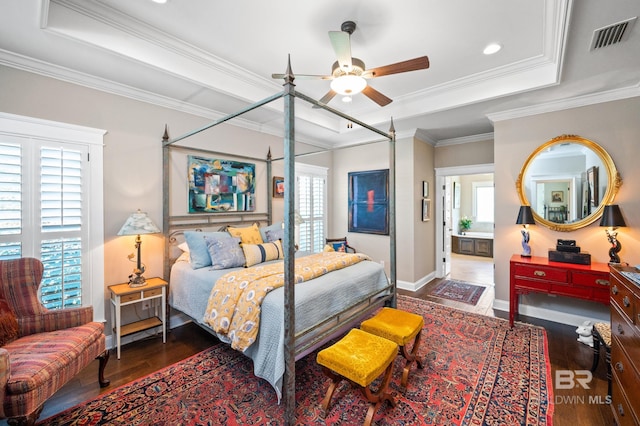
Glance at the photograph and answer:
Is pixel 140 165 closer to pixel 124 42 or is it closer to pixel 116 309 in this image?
pixel 124 42

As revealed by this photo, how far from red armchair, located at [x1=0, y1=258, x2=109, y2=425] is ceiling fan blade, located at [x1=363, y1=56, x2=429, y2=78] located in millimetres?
3115

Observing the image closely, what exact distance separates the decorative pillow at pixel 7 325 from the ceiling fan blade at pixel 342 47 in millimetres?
3062

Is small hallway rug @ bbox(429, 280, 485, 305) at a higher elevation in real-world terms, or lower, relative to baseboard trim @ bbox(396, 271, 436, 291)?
lower

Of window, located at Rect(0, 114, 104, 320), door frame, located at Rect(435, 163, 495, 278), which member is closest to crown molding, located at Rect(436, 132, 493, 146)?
door frame, located at Rect(435, 163, 495, 278)

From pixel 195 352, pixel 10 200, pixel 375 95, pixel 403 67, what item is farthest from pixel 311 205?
pixel 10 200

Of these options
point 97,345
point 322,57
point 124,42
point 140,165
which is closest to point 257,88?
point 322,57

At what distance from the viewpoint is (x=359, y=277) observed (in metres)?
2.94

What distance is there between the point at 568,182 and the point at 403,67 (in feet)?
9.74

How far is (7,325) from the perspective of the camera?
6.29ft

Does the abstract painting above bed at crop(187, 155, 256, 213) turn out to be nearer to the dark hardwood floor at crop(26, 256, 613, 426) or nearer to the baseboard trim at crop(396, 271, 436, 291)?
the dark hardwood floor at crop(26, 256, 613, 426)

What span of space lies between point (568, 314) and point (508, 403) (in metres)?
2.27

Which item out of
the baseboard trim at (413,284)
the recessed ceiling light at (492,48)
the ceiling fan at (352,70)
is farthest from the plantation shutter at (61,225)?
the baseboard trim at (413,284)

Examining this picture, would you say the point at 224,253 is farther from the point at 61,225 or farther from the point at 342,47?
the point at 342,47

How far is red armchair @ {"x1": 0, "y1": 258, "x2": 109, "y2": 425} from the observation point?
154 centimetres
